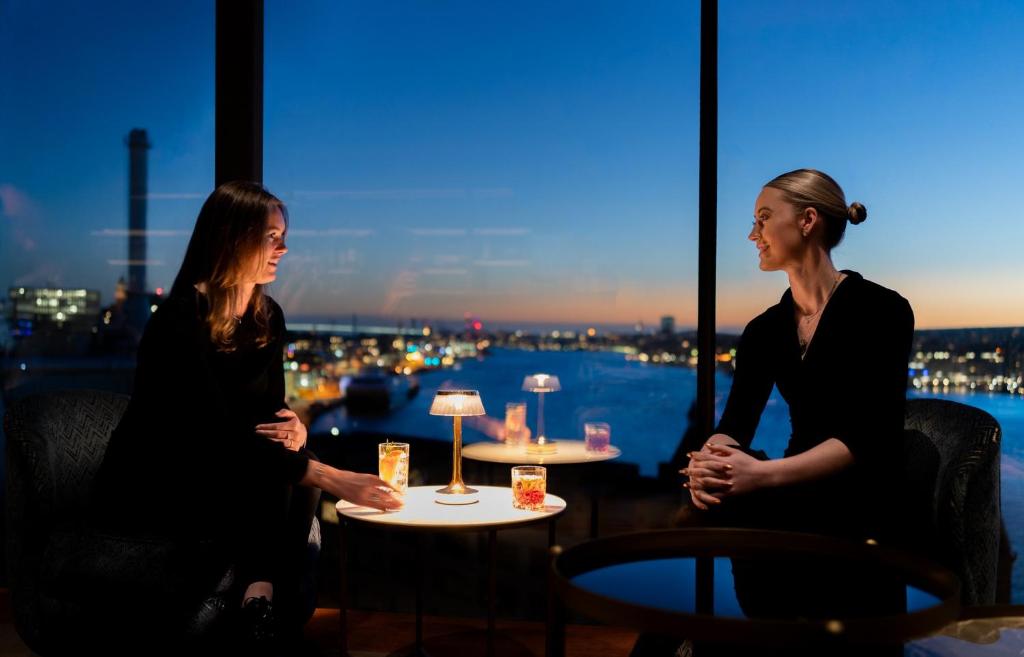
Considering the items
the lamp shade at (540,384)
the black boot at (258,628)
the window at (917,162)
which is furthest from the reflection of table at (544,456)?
the black boot at (258,628)

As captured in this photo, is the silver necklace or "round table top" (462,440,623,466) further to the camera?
"round table top" (462,440,623,466)

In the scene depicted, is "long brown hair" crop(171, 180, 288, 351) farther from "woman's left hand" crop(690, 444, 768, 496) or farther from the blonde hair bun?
the blonde hair bun

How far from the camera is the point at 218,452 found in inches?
78.1

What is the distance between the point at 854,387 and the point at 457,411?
3.56 ft

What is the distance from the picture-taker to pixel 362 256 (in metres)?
3.71

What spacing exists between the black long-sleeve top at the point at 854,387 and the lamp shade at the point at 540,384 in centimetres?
131

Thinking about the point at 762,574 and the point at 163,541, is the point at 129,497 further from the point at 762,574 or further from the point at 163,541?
the point at 762,574

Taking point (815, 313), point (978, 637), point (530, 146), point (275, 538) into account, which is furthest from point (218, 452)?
point (530, 146)

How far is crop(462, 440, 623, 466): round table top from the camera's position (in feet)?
9.65

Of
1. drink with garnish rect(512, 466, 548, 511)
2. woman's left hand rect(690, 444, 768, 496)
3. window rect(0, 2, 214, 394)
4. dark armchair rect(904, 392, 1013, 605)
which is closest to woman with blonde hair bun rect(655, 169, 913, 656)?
woman's left hand rect(690, 444, 768, 496)

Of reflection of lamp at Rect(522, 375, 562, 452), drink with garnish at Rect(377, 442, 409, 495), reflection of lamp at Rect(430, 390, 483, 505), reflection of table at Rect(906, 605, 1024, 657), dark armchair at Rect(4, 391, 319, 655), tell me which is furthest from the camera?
reflection of lamp at Rect(522, 375, 562, 452)

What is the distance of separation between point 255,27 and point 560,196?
1328mm

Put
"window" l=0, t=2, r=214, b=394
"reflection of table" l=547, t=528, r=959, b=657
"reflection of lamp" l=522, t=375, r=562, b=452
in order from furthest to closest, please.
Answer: "window" l=0, t=2, r=214, b=394 → "reflection of lamp" l=522, t=375, r=562, b=452 → "reflection of table" l=547, t=528, r=959, b=657

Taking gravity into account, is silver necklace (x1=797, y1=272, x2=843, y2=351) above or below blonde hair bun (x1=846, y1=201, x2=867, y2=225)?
below
